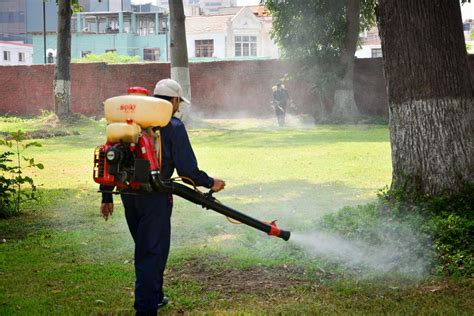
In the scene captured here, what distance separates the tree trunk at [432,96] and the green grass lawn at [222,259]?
149 centimetres

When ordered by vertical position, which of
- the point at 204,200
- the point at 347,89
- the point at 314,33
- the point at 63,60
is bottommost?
the point at 204,200

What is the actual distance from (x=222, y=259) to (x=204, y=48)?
60377 mm

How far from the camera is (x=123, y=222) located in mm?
9984

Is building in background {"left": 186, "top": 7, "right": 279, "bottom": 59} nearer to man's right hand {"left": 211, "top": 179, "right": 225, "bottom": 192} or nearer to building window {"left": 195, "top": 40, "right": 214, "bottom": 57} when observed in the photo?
building window {"left": 195, "top": 40, "right": 214, "bottom": 57}

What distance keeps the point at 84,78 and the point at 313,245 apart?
99.9 ft

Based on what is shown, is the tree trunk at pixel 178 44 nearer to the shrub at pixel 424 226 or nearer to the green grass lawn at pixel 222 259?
the green grass lawn at pixel 222 259

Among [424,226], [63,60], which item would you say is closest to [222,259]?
[424,226]

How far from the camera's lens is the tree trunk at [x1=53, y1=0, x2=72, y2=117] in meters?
26.9

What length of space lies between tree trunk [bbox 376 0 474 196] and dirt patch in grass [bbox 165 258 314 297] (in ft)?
5.92

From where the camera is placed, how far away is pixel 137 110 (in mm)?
4996

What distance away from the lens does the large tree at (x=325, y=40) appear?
98.7ft

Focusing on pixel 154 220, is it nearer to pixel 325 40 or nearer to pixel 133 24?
pixel 325 40

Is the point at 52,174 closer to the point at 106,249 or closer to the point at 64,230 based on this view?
the point at 64,230

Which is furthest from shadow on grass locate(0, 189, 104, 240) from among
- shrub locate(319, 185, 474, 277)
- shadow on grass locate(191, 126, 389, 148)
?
shadow on grass locate(191, 126, 389, 148)
